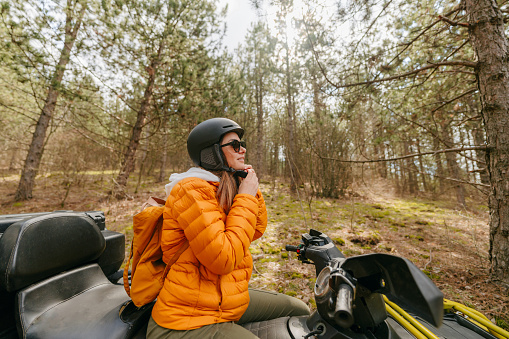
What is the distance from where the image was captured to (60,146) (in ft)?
34.9

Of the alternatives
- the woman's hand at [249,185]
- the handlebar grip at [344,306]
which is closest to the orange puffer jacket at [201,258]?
the woman's hand at [249,185]

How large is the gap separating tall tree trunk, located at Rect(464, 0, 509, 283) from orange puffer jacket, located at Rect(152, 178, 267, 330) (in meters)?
3.51

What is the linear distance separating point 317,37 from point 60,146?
13391mm

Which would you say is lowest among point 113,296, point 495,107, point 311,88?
point 113,296

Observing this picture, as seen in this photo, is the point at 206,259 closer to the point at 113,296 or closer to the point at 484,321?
the point at 113,296

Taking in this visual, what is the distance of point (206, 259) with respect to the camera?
3.72 ft

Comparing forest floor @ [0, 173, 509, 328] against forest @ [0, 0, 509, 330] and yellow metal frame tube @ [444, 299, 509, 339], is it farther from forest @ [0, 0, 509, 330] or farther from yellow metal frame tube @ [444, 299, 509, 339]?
yellow metal frame tube @ [444, 299, 509, 339]

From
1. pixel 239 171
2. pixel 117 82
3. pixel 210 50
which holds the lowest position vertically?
pixel 239 171

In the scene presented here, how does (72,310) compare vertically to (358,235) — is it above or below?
above

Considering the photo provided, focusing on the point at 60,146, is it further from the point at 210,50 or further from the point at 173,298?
the point at 173,298

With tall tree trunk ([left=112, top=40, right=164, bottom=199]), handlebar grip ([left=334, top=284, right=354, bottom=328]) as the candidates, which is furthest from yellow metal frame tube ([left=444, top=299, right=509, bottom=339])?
tall tree trunk ([left=112, top=40, right=164, bottom=199])

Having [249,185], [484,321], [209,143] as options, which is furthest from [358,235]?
[209,143]

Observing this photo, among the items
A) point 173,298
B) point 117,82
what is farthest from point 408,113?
point 117,82

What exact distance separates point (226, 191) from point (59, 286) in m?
1.36
